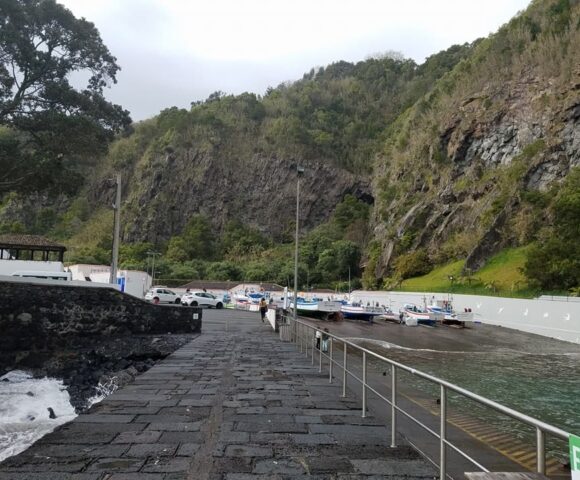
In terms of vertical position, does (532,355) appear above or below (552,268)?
below

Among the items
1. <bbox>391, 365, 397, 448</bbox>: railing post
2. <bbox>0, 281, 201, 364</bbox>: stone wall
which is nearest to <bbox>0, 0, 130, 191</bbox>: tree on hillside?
<bbox>0, 281, 201, 364</bbox>: stone wall

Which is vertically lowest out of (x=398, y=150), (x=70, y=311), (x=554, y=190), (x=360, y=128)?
(x=70, y=311)

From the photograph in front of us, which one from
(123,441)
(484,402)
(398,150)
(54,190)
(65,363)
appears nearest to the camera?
(484,402)

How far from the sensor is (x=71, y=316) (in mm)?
18859

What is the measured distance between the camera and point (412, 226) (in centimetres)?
6056

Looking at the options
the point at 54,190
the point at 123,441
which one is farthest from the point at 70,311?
the point at 123,441

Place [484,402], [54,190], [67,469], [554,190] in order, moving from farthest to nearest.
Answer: [554,190] < [54,190] < [67,469] < [484,402]

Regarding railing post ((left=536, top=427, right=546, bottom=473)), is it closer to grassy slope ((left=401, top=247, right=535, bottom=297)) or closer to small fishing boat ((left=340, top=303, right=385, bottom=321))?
grassy slope ((left=401, top=247, right=535, bottom=297))

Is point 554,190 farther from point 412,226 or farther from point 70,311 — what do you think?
point 70,311

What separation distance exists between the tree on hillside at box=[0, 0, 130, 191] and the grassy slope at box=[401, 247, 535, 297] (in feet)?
100

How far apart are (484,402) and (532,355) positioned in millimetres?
19527

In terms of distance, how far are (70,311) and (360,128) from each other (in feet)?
342

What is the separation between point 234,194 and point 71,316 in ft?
276

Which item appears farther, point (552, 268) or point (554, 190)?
point (554, 190)
